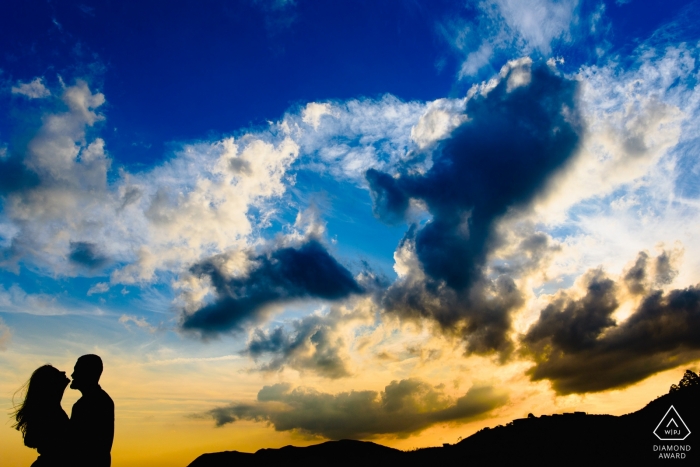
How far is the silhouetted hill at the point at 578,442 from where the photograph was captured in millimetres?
26766

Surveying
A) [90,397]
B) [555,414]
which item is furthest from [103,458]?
[555,414]

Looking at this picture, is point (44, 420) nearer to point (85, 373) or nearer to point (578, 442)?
point (85, 373)

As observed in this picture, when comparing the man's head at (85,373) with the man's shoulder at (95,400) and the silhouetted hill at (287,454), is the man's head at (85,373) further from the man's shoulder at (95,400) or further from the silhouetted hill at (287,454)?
the silhouetted hill at (287,454)

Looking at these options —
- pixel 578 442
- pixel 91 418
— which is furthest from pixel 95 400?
pixel 578 442

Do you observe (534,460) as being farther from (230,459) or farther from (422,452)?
(230,459)

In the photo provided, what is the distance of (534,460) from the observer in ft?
92.8

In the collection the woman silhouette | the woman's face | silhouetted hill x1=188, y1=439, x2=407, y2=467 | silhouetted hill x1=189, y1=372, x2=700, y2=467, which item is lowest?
silhouetted hill x1=188, y1=439, x2=407, y2=467

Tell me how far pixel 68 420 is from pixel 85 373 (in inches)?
36.6

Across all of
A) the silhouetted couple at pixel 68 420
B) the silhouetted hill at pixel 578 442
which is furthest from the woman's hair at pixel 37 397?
the silhouetted hill at pixel 578 442

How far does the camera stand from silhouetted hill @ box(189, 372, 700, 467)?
1054 inches

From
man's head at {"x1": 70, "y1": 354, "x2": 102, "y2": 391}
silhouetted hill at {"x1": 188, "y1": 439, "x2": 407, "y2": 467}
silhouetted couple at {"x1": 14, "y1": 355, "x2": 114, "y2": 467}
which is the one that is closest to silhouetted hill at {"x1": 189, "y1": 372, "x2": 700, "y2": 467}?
silhouetted hill at {"x1": 188, "y1": 439, "x2": 407, "y2": 467}

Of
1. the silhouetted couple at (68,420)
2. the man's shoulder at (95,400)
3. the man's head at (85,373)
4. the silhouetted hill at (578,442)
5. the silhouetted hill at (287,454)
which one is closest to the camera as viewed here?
the silhouetted couple at (68,420)

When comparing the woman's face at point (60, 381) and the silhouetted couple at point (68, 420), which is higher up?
the woman's face at point (60, 381)

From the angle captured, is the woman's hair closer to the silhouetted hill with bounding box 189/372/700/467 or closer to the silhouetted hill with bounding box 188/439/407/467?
the silhouetted hill with bounding box 189/372/700/467
